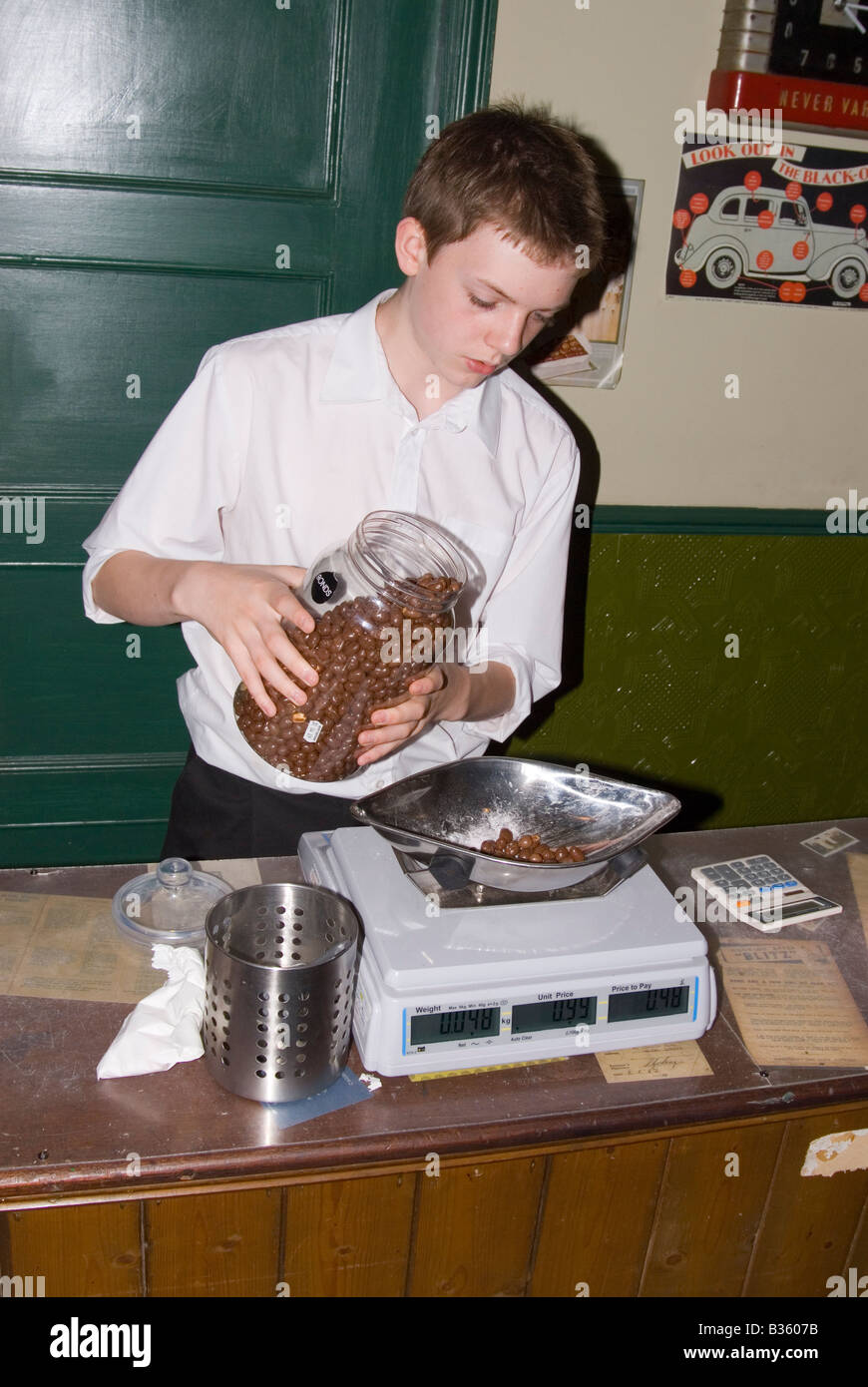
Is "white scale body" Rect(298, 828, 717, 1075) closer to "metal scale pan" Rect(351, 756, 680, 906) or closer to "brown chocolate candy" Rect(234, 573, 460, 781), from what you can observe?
"metal scale pan" Rect(351, 756, 680, 906)

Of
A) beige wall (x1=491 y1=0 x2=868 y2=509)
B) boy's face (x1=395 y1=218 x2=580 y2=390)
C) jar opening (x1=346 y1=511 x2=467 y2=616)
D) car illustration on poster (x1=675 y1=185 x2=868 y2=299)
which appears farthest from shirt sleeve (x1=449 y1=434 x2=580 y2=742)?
car illustration on poster (x1=675 y1=185 x2=868 y2=299)

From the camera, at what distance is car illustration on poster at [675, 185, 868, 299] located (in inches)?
97.4

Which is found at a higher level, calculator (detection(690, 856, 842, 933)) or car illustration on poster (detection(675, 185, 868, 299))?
car illustration on poster (detection(675, 185, 868, 299))

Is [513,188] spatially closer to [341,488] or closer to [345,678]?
[341,488]

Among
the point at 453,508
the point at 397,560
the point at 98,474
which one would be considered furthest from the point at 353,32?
the point at 397,560

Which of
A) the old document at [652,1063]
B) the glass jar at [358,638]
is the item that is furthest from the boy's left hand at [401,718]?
the old document at [652,1063]

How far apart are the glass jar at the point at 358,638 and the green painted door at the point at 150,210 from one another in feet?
4.28

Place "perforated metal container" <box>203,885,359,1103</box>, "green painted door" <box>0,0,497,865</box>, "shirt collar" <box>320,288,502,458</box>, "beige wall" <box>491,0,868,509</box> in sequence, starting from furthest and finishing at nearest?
"beige wall" <box>491,0,868,509</box> → "green painted door" <box>0,0,497,865</box> → "shirt collar" <box>320,288,502,458</box> → "perforated metal container" <box>203,885,359,1103</box>

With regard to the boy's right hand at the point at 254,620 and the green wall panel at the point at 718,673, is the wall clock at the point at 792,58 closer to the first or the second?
the green wall panel at the point at 718,673

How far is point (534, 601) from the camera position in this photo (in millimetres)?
1657

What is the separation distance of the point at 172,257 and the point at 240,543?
0.96m

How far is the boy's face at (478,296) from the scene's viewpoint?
132 cm

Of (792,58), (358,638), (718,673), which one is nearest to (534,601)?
(358,638)

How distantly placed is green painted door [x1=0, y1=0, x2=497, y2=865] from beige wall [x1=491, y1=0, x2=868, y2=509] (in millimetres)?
186
